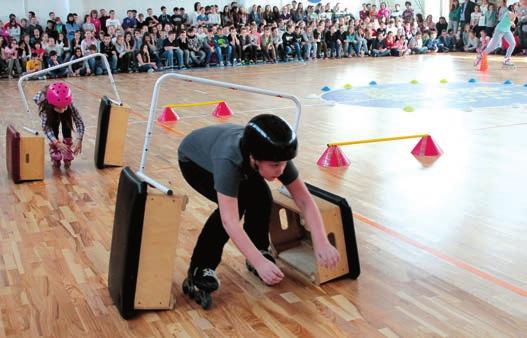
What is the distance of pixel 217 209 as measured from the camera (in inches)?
131

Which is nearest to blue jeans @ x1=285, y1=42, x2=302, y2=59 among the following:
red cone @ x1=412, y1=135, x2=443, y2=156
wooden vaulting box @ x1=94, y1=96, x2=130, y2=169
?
red cone @ x1=412, y1=135, x2=443, y2=156

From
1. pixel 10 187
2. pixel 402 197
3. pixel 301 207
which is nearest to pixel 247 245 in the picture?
pixel 301 207

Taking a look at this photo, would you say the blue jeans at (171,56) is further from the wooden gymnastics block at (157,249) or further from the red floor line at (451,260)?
the wooden gymnastics block at (157,249)

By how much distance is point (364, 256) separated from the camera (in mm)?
3996

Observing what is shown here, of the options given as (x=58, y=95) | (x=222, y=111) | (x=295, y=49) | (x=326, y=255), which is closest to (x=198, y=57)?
(x=295, y=49)

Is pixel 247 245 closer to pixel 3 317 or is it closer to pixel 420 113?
pixel 3 317

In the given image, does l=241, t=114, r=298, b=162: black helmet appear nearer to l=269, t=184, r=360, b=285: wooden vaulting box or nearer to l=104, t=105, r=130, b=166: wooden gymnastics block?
l=269, t=184, r=360, b=285: wooden vaulting box

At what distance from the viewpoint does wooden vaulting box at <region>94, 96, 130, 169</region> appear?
20.9 feet

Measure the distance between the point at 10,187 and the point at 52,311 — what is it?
2840 millimetres

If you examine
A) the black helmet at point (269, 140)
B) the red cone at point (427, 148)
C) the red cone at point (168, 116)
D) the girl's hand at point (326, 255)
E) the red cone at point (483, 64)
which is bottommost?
the red cone at point (168, 116)

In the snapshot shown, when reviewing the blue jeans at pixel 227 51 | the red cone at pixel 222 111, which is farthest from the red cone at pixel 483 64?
the red cone at pixel 222 111

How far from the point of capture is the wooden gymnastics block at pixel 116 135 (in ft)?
21.1

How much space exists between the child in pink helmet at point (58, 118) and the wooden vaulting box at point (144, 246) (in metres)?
3.06

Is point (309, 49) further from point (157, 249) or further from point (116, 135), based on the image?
point (157, 249)
